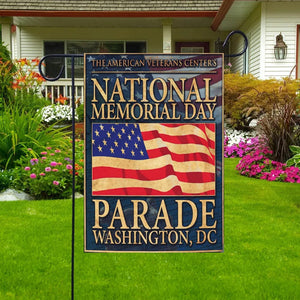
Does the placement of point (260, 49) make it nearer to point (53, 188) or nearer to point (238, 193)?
point (238, 193)

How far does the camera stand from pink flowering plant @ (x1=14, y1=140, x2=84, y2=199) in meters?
6.32

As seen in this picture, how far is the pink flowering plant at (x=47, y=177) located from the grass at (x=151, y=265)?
0.69 m

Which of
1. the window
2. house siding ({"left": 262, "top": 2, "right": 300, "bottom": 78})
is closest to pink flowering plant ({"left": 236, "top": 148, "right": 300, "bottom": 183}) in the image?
house siding ({"left": 262, "top": 2, "right": 300, "bottom": 78})

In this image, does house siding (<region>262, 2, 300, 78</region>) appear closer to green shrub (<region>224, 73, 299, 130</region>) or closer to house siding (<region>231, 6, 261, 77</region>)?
house siding (<region>231, 6, 261, 77</region>)

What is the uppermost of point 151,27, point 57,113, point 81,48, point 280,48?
point 151,27

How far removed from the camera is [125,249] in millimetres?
2879

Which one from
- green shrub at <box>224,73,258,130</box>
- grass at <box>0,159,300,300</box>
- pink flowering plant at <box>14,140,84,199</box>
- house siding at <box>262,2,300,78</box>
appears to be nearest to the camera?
grass at <box>0,159,300,300</box>

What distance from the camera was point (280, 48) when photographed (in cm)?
1327

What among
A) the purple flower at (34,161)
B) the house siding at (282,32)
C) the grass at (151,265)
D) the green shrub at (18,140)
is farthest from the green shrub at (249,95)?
the grass at (151,265)

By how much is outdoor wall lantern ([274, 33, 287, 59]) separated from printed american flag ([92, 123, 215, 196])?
1125 cm

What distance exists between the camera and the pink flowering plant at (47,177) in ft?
20.7

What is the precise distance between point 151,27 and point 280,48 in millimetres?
5279

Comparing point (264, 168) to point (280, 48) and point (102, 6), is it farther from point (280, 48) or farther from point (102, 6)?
point (102, 6)

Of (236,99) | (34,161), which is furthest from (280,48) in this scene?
(34,161)
